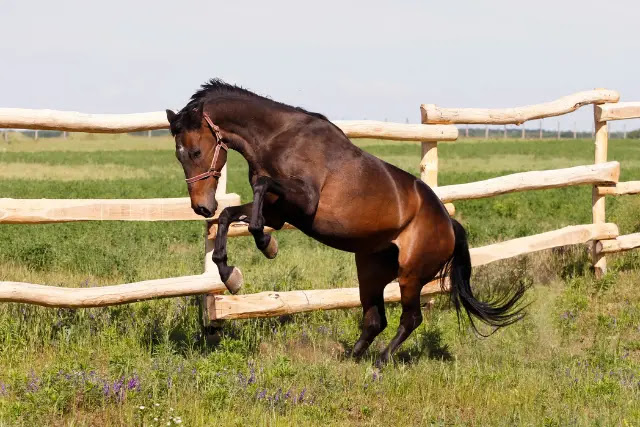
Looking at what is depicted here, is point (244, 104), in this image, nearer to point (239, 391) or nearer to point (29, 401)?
point (239, 391)

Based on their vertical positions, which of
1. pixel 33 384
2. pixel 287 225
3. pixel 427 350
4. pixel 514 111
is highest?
pixel 514 111

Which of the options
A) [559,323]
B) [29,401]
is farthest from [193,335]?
[559,323]

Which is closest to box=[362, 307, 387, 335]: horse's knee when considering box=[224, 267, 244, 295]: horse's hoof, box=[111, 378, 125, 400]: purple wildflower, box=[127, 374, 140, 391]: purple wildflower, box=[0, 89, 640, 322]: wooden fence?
box=[0, 89, 640, 322]: wooden fence

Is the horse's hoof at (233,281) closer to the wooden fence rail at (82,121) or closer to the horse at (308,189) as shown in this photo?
the horse at (308,189)

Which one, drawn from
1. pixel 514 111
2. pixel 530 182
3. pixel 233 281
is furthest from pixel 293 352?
pixel 514 111

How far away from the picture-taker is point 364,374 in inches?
Result: 259

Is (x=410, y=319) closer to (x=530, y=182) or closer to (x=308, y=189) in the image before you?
(x=308, y=189)

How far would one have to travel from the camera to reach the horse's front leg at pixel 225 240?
20.8ft

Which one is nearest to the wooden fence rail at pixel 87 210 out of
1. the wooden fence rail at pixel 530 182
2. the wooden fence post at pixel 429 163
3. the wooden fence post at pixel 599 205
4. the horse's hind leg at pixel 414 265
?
the horse's hind leg at pixel 414 265

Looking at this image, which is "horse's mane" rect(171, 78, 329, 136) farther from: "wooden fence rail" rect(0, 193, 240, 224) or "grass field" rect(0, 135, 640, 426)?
"grass field" rect(0, 135, 640, 426)

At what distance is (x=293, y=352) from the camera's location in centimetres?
779

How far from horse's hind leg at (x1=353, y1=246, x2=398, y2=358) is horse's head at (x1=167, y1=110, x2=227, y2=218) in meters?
1.79

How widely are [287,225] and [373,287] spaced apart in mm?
961

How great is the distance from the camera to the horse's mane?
6.33 meters
